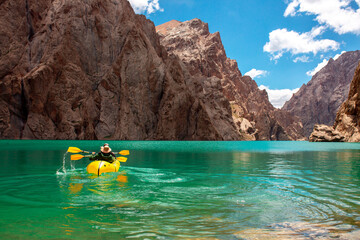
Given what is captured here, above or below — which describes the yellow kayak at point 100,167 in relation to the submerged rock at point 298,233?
above

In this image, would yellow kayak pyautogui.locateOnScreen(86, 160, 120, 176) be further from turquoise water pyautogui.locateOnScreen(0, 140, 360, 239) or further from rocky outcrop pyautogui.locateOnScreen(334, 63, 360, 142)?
rocky outcrop pyautogui.locateOnScreen(334, 63, 360, 142)

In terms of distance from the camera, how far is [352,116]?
4181 inches

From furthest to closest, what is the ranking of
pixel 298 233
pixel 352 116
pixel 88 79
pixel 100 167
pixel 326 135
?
pixel 88 79
pixel 326 135
pixel 352 116
pixel 100 167
pixel 298 233

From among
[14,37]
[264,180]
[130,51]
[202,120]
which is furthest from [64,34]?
[264,180]

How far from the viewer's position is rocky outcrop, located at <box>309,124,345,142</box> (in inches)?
4230

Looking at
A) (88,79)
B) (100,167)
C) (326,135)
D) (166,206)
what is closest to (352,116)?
(326,135)

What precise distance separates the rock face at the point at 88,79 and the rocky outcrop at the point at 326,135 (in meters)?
42.1

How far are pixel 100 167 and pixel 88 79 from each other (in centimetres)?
11097

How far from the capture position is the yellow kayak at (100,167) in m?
18.3

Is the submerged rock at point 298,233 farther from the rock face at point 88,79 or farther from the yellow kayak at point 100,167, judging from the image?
the rock face at point 88,79

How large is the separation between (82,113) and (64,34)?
110ft

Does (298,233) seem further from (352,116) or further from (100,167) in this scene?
(352,116)

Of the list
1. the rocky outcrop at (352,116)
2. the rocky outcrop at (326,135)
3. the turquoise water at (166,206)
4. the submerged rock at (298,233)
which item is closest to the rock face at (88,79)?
the rocky outcrop at (326,135)

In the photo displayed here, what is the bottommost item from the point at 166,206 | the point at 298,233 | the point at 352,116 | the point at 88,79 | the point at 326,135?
the point at 166,206
